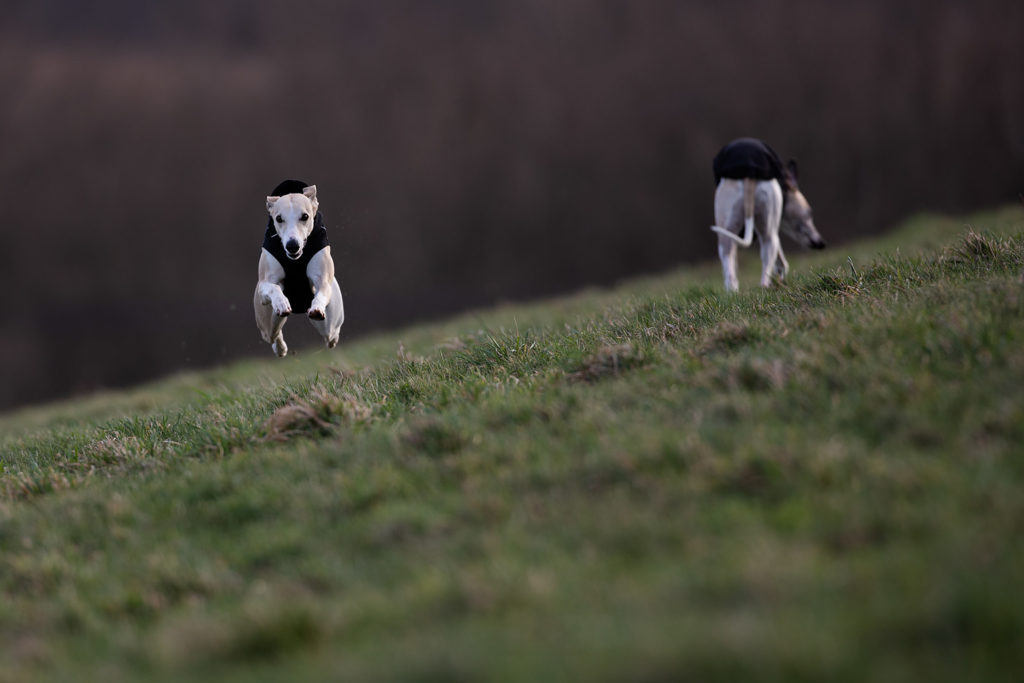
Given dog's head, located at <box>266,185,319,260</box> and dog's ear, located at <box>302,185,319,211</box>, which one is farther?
dog's ear, located at <box>302,185,319,211</box>

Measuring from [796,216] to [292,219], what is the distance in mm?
7088

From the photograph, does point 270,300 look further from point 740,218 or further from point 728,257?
point 740,218

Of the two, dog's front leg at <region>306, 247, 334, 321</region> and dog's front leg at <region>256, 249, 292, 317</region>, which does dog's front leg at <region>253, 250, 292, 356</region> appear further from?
dog's front leg at <region>306, 247, 334, 321</region>

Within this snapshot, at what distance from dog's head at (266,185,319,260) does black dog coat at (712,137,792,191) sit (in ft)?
→ 14.3

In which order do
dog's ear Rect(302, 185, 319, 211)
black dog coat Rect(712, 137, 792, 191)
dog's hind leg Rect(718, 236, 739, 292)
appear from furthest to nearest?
1. dog's hind leg Rect(718, 236, 739, 292)
2. black dog coat Rect(712, 137, 792, 191)
3. dog's ear Rect(302, 185, 319, 211)

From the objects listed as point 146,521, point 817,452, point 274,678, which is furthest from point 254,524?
point 817,452

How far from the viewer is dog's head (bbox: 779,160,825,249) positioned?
453 inches

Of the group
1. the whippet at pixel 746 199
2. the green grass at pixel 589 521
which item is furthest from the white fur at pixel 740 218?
the green grass at pixel 589 521

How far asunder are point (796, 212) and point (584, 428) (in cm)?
829

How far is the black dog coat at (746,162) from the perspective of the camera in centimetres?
938

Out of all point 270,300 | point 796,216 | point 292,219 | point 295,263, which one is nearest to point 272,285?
point 270,300

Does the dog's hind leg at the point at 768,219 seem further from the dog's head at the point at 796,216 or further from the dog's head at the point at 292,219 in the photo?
the dog's head at the point at 292,219

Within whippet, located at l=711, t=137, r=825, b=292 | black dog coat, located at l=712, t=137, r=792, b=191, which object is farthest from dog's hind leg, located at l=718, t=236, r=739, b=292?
black dog coat, located at l=712, t=137, r=792, b=191

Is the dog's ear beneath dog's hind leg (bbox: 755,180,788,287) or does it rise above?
above
